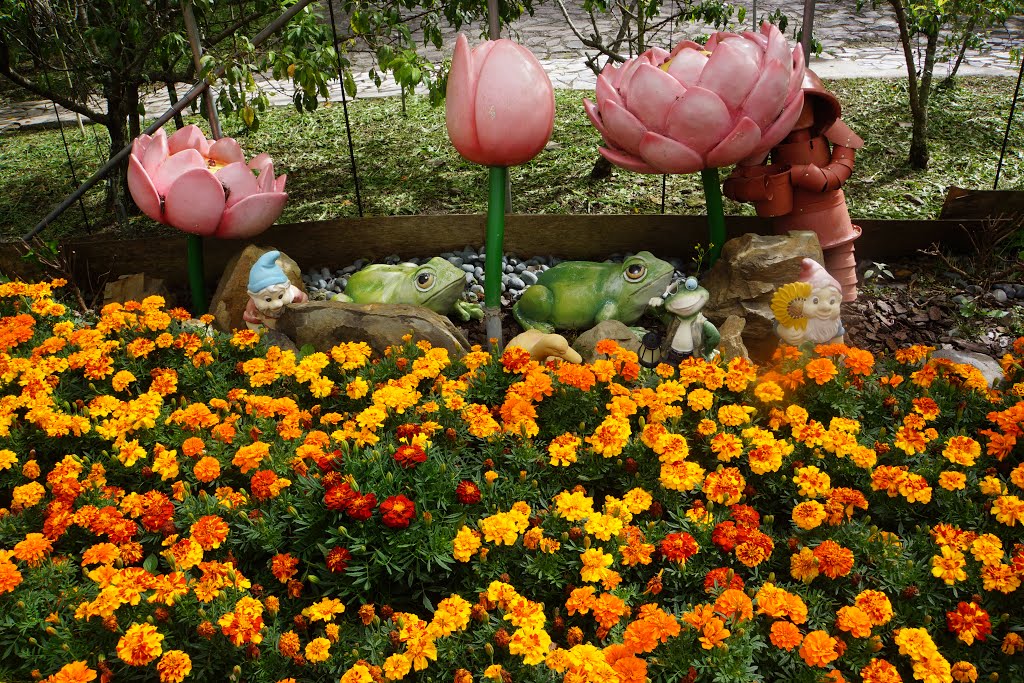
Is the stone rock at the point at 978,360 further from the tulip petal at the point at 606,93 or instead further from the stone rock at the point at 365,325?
the stone rock at the point at 365,325

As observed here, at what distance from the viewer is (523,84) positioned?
2574 mm

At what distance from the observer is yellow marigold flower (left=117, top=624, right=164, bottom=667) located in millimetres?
1356

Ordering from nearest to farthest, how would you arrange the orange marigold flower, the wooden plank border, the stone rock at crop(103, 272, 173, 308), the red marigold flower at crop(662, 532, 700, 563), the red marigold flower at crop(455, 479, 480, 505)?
the orange marigold flower
the red marigold flower at crop(662, 532, 700, 563)
the red marigold flower at crop(455, 479, 480, 505)
the stone rock at crop(103, 272, 173, 308)
the wooden plank border

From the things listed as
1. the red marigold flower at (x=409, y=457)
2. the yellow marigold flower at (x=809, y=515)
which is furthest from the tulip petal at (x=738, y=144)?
the red marigold flower at (x=409, y=457)

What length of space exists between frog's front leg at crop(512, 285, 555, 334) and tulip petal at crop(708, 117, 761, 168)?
2.18 feet

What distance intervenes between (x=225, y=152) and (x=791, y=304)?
6.41 ft

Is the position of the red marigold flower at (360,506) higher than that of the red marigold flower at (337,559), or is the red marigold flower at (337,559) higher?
the red marigold flower at (360,506)

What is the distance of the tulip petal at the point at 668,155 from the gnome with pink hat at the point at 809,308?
0.45 meters

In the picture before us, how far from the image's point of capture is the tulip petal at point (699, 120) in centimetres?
245

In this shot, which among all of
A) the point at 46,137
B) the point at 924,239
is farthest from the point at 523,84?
the point at 46,137

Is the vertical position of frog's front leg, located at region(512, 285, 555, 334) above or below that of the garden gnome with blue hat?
below

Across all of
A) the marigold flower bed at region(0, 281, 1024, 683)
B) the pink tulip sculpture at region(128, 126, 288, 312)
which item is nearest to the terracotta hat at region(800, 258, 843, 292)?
the marigold flower bed at region(0, 281, 1024, 683)

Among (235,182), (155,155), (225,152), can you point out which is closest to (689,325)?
(235,182)

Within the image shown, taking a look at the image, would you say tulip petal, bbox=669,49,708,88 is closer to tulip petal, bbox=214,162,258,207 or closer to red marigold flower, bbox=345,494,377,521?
tulip petal, bbox=214,162,258,207
